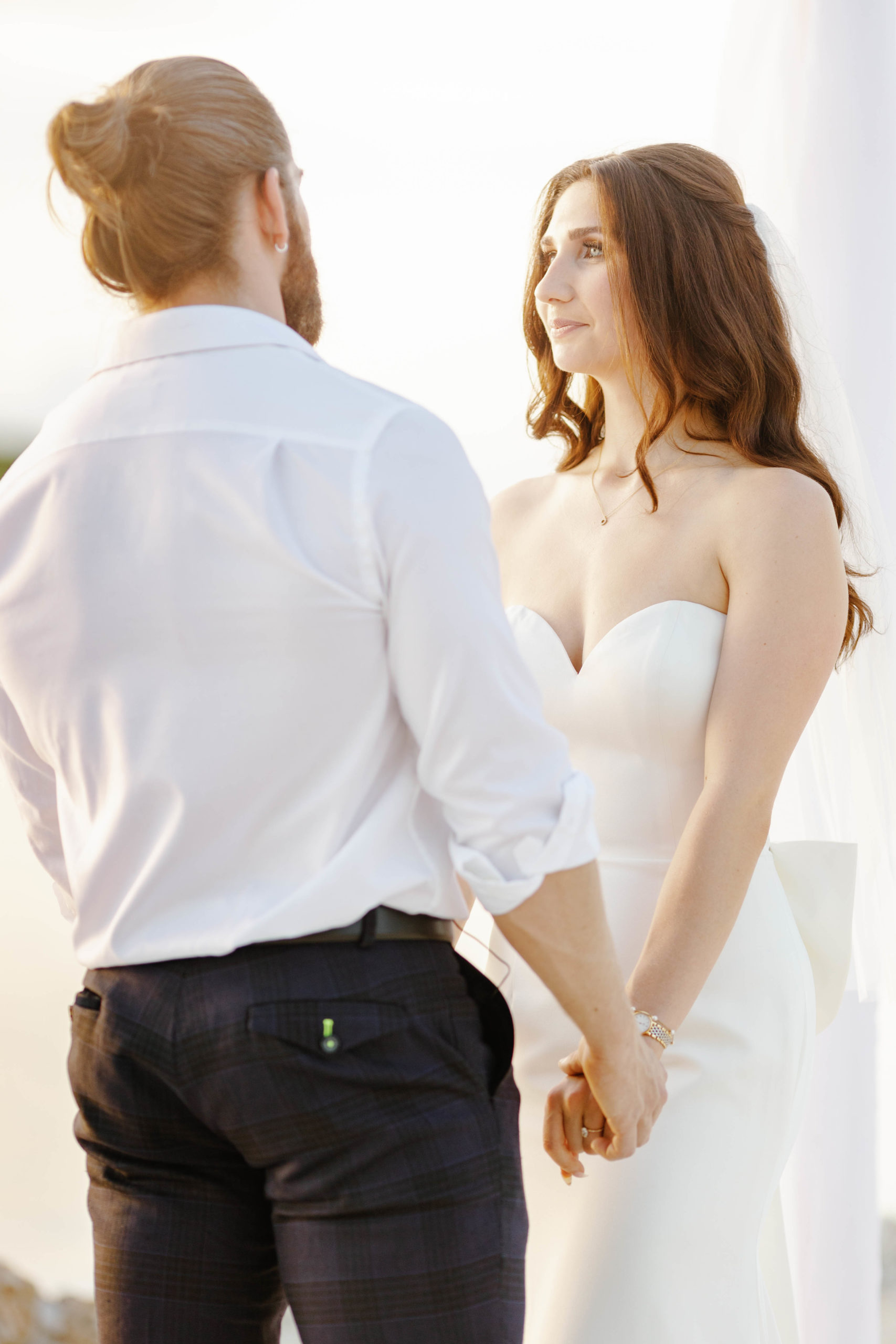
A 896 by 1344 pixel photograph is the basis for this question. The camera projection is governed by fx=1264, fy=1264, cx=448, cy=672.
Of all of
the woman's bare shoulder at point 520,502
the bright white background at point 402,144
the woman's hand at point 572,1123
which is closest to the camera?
the woman's hand at point 572,1123

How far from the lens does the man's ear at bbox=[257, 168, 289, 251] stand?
3.26 feet

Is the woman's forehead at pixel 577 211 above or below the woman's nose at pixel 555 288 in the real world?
above

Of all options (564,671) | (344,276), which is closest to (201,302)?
(564,671)

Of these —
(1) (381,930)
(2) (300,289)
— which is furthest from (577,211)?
(1) (381,930)

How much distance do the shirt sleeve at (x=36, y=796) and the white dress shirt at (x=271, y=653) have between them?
0.62ft

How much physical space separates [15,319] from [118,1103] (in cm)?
245

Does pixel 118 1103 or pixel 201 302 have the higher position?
pixel 201 302

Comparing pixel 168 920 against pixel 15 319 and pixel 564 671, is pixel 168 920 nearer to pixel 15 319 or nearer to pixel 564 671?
pixel 564 671

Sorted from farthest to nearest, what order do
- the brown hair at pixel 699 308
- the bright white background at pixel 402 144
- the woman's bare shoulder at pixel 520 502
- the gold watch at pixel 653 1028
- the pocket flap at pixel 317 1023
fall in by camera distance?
1. the bright white background at pixel 402 144
2. the woman's bare shoulder at pixel 520 502
3. the brown hair at pixel 699 308
4. the gold watch at pixel 653 1028
5. the pocket flap at pixel 317 1023

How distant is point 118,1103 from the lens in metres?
0.96

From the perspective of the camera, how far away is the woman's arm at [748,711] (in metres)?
1.49

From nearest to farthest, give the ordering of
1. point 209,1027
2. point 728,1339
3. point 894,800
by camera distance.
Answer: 1. point 209,1027
2. point 728,1339
3. point 894,800

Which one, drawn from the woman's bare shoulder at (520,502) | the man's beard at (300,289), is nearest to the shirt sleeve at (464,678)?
the man's beard at (300,289)

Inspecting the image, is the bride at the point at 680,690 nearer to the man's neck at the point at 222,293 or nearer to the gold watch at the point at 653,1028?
the gold watch at the point at 653,1028
